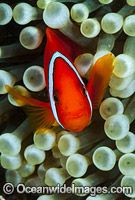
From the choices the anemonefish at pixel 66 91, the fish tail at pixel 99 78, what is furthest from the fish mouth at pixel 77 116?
the fish tail at pixel 99 78

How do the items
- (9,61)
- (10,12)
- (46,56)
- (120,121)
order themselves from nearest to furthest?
(120,121) < (46,56) < (10,12) < (9,61)

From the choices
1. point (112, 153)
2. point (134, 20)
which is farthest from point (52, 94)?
point (134, 20)

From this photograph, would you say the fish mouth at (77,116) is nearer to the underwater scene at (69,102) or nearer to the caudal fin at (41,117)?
the underwater scene at (69,102)

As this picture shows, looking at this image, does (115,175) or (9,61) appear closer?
(115,175)

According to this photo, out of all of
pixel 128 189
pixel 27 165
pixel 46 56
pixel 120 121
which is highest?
pixel 46 56

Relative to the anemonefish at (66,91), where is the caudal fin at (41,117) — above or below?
below

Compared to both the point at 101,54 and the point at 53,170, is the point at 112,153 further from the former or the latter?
the point at 101,54

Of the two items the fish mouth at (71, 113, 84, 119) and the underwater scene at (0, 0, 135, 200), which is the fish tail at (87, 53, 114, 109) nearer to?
the underwater scene at (0, 0, 135, 200)

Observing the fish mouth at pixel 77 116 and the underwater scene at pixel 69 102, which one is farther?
the underwater scene at pixel 69 102
